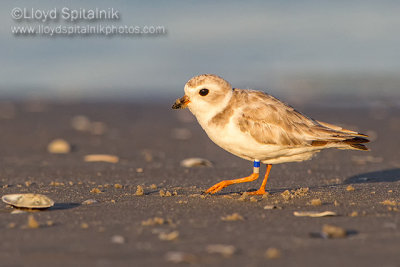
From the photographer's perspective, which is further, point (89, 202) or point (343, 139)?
point (343, 139)

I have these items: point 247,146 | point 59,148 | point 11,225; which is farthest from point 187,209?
point 59,148

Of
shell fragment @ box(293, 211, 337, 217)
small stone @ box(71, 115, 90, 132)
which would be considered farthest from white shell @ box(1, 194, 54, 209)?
small stone @ box(71, 115, 90, 132)

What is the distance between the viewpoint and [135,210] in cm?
555

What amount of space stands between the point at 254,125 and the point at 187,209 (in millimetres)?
1193

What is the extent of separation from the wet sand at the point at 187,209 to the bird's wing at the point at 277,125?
0.62 m

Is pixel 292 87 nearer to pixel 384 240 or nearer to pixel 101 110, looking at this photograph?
pixel 101 110

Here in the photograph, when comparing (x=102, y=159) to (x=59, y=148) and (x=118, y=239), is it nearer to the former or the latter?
(x=59, y=148)

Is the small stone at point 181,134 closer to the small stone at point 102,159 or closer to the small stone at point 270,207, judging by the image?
the small stone at point 102,159

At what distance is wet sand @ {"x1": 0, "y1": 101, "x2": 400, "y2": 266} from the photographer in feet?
12.9

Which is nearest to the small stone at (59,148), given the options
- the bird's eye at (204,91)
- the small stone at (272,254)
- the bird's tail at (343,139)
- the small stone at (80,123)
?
the small stone at (80,123)

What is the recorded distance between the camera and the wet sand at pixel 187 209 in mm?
3943

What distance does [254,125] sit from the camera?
6156 millimetres

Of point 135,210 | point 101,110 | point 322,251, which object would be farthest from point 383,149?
point 101,110

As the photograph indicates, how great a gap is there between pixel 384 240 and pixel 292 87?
2483cm
